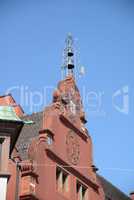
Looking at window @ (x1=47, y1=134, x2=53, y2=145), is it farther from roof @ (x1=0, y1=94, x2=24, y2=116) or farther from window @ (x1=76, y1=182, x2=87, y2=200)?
roof @ (x1=0, y1=94, x2=24, y2=116)

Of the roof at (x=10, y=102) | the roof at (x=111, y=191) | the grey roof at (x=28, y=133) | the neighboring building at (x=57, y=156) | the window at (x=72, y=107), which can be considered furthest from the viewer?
Result: the roof at (x=111, y=191)

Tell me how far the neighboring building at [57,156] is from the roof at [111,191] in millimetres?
4573

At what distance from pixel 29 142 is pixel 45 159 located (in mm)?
1488

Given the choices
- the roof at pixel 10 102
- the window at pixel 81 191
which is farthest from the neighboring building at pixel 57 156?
the roof at pixel 10 102

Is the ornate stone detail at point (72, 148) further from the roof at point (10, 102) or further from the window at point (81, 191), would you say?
the roof at point (10, 102)

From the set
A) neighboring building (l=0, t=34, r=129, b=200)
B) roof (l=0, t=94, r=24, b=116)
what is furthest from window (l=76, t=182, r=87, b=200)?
roof (l=0, t=94, r=24, b=116)

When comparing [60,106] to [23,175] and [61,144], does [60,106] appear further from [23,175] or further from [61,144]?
[23,175]

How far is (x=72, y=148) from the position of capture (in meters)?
41.5

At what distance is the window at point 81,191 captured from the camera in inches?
1617

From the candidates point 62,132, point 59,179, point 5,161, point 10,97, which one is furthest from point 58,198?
point 10,97

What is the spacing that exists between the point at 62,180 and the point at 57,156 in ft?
4.18

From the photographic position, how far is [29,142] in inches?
1556

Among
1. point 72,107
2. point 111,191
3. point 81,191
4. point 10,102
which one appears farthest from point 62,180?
point 111,191

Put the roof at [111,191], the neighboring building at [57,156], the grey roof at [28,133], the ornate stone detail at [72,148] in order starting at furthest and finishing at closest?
the roof at [111,191] → the ornate stone detail at [72,148] → the grey roof at [28,133] → the neighboring building at [57,156]
